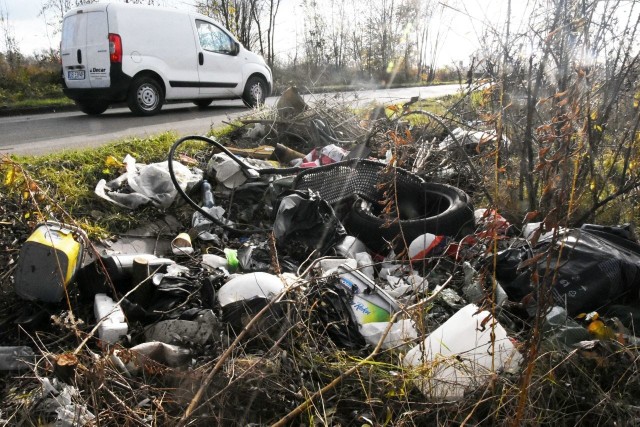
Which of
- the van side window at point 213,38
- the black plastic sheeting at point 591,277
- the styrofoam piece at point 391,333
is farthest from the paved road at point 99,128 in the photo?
the styrofoam piece at point 391,333

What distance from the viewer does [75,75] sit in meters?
9.43

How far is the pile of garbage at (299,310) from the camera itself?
6.63 feet

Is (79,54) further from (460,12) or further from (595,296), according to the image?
(595,296)

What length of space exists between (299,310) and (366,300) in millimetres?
550

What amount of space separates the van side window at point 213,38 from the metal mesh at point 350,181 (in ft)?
23.3

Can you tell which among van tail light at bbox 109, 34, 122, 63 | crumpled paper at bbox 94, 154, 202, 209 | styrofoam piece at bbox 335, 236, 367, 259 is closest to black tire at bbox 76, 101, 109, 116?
van tail light at bbox 109, 34, 122, 63

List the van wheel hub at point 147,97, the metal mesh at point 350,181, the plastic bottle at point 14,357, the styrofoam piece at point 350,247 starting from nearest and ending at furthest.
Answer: the plastic bottle at point 14,357
the styrofoam piece at point 350,247
the metal mesh at point 350,181
the van wheel hub at point 147,97

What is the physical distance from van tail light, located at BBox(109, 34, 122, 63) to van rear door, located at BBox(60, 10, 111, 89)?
82 millimetres

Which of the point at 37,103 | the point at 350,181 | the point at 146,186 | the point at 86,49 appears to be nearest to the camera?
the point at 350,181

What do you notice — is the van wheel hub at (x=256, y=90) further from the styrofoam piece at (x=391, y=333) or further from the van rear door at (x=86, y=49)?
the styrofoam piece at (x=391, y=333)

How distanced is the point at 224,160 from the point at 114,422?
3.13m

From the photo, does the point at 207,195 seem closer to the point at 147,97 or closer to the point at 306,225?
the point at 306,225

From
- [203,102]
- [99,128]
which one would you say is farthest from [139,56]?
[203,102]

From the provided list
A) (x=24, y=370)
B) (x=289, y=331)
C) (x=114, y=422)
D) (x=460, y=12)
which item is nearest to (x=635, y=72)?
(x=460, y=12)
